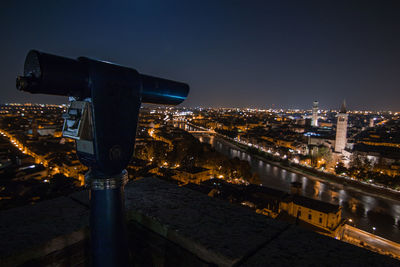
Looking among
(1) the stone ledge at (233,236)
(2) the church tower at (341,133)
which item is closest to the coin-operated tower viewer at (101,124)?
(1) the stone ledge at (233,236)

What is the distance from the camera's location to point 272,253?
65 centimetres

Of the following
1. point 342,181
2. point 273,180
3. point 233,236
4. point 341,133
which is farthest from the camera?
point 341,133

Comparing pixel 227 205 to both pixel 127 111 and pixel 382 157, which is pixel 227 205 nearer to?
pixel 127 111

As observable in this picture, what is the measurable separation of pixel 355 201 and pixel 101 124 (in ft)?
52.6

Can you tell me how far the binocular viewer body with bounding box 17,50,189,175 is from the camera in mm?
485

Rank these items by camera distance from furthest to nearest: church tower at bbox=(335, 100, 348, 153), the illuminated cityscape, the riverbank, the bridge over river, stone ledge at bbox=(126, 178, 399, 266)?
church tower at bbox=(335, 100, 348, 153), the riverbank, the bridge over river, the illuminated cityscape, stone ledge at bbox=(126, 178, 399, 266)

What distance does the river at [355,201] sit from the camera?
10359 millimetres

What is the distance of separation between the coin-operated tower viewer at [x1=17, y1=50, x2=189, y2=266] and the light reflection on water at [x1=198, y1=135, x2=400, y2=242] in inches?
484

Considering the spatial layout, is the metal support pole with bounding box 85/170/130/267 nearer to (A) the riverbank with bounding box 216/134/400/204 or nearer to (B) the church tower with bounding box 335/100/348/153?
(A) the riverbank with bounding box 216/134/400/204

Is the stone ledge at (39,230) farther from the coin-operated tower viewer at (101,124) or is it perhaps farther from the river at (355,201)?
the river at (355,201)

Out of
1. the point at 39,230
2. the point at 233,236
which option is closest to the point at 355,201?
the point at 233,236

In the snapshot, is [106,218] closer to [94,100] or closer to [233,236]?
[94,100]

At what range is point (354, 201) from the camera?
13.3 m

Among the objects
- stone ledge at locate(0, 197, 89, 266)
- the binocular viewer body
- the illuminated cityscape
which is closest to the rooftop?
stone ledge at locate(0, 197, 89, 266)
